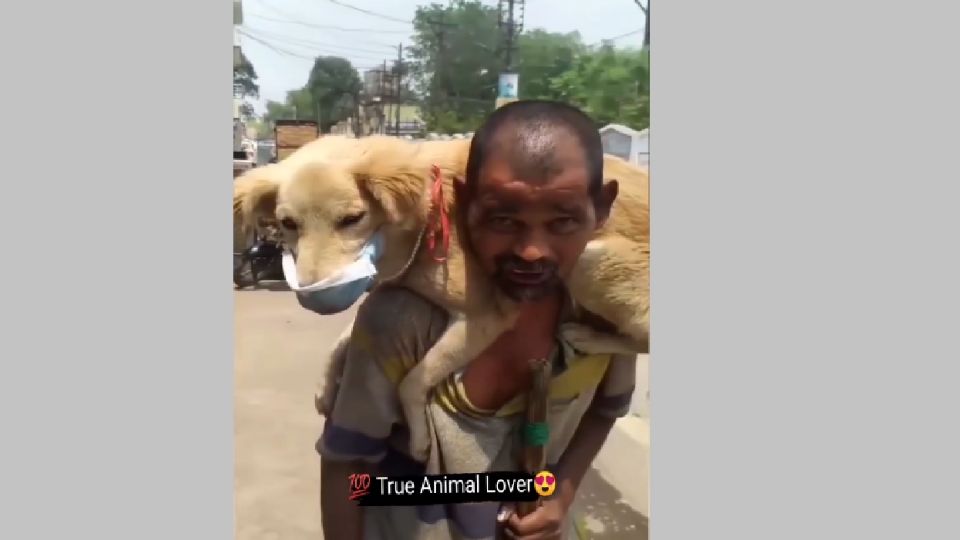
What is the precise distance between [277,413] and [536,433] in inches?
21.5

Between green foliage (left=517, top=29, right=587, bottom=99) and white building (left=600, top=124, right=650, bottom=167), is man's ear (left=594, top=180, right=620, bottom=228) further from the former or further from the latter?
green foliage (left=517, top=29, right=587, bottom=99)

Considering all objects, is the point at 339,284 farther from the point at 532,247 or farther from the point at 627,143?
the point at 627,143

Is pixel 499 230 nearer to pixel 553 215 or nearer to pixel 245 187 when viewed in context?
pixel 553 215

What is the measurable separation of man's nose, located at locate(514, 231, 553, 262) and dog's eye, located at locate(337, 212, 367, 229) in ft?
1.06

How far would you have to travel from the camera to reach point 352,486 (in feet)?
5.59

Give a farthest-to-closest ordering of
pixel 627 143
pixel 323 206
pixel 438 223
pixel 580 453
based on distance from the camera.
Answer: pixel 580 453, pixel 627 143, pixel 438 223, pixel 323 206

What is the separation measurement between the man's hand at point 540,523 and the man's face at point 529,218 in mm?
494

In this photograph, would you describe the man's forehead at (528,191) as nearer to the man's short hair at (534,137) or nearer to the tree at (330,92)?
the man's short hair at (534,137)

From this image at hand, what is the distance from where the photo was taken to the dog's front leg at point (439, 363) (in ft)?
5.39

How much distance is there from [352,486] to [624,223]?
0.80m

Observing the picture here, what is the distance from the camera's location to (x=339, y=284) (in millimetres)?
1528

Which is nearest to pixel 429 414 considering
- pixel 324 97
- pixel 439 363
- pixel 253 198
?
pixel 439 363

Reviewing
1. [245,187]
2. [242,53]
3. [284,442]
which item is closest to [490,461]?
[284,442]

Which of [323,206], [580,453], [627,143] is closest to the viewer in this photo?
[323,206]
